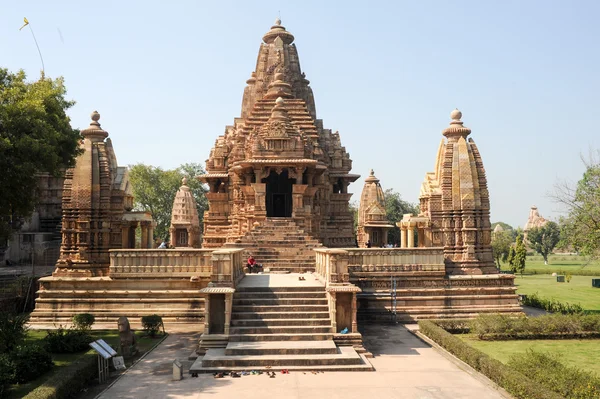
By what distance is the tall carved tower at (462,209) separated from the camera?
2041 centimetres

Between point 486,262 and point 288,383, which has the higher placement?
point 486,262

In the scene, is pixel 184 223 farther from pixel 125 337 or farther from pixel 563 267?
pixel 563 267

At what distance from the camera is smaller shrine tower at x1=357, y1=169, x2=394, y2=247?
39.3 meters

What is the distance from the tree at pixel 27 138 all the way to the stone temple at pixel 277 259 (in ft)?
13.5

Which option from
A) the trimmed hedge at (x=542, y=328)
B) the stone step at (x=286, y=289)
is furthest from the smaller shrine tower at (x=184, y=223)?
the trimmed hedge at (x=542, y=328)

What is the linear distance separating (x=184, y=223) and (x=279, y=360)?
29.2m

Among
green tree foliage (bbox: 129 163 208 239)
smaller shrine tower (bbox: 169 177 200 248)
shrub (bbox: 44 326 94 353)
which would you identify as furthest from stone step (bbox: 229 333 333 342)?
green tree foliage (bbox: 129 163 208 239)

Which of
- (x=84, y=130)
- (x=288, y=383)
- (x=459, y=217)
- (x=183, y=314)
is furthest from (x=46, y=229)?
(x=288, y=383)

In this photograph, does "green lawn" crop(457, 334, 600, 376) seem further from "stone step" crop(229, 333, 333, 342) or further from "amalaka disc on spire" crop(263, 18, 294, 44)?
"amalaka disc on spire" crop(263, 18, 294, 44)

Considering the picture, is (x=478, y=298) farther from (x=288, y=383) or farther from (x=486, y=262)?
(x=288, y=383)

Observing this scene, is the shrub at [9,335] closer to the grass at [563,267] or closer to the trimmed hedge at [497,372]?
the trimmed hedge at [497,372]

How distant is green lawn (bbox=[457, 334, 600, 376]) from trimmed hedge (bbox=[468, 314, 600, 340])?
285mm

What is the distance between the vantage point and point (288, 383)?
10469 millimetres

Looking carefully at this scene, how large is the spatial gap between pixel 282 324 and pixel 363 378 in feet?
9.94
